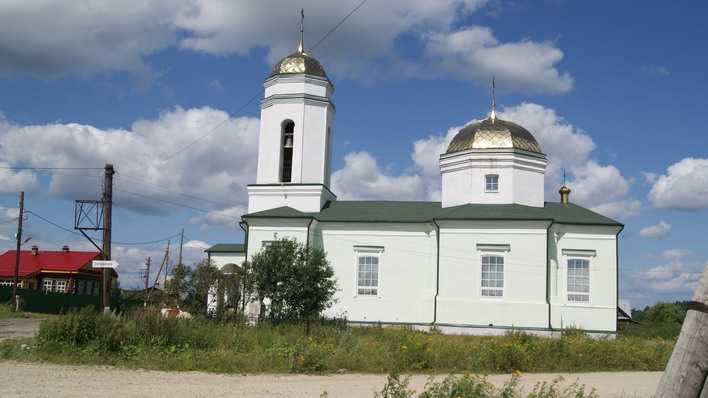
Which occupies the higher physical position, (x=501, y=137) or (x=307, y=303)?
(x=501, y=137)

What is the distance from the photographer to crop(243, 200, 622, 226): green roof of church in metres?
27.0

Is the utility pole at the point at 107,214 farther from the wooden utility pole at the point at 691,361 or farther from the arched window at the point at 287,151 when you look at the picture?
the wooden utility pole at the point at 691,361

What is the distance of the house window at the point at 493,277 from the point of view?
26438 mm

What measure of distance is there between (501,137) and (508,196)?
2.76 m

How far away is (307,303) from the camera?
22375 millimetres

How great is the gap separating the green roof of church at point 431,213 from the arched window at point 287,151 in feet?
5.85

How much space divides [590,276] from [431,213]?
7153 millimetres

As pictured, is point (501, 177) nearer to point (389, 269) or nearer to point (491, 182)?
point (491, 182)

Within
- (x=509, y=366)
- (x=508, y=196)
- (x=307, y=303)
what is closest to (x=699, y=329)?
(x=509, y=366)

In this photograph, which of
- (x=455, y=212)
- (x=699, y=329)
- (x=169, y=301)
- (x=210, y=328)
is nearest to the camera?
(x=699, y=329)

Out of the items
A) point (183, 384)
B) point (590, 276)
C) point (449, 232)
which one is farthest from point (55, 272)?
point (183, 384)

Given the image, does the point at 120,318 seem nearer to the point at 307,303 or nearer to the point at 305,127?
the point at 307,303

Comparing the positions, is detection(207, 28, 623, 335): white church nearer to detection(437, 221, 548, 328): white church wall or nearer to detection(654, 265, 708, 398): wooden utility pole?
detection(437, 221, 548, 328): white church wall

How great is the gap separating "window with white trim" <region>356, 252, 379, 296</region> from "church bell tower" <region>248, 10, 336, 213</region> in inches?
129
